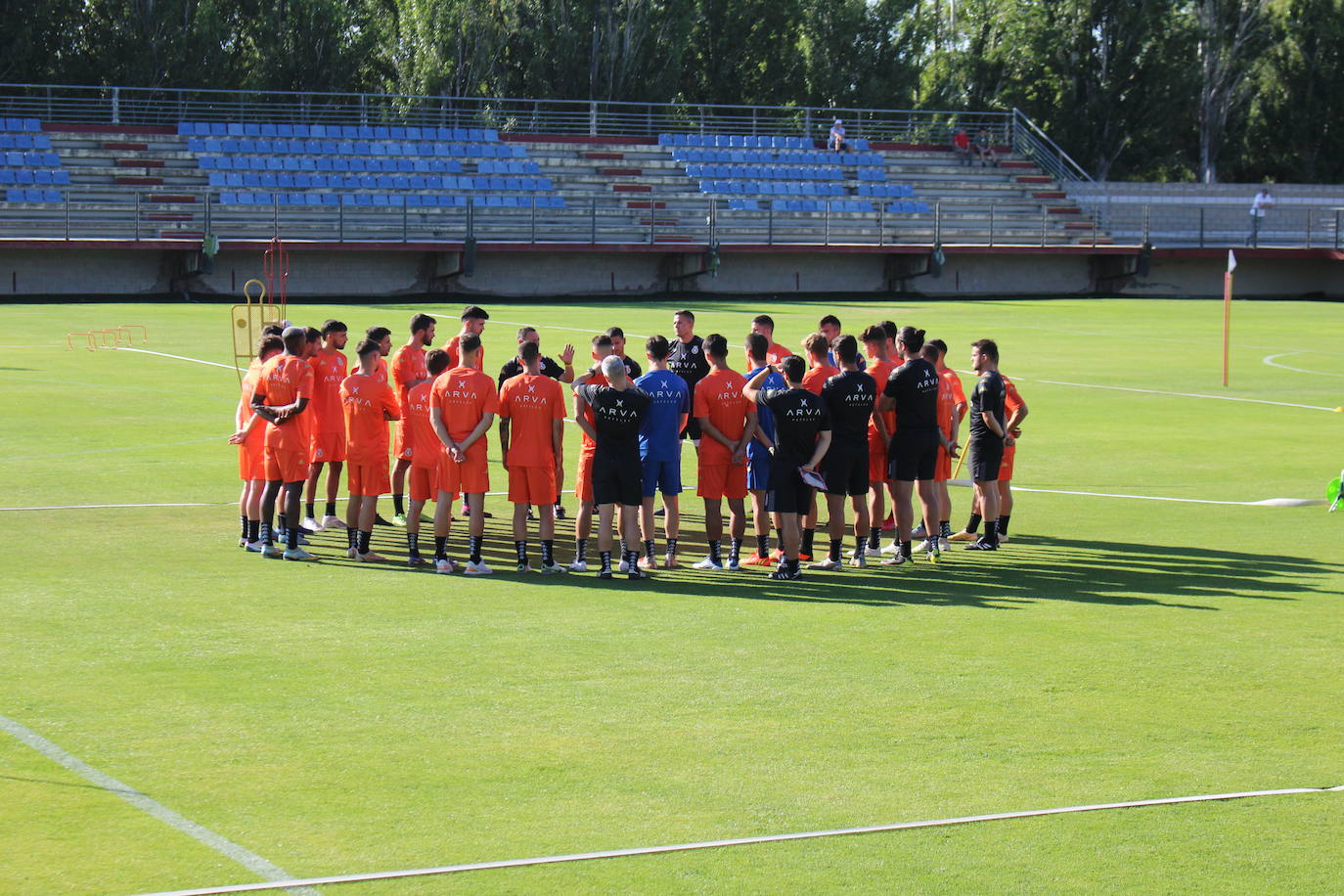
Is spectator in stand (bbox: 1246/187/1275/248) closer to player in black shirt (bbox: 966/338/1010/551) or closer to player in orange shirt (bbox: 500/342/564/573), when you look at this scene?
player in black shirt (bbox: 966/338/1010/551)

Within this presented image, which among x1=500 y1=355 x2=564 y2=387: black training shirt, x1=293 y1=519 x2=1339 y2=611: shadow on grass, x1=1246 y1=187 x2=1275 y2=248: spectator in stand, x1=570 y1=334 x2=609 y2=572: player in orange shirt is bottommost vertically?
x1=293 y1=519 x2=1339 y2=611: shadow on grass

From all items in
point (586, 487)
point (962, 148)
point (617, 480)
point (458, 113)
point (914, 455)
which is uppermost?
point (458, 113)

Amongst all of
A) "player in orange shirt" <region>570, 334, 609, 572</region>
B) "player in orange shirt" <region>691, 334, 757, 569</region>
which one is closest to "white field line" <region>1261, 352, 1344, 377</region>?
"player in orange shirt" <region>691, 334, 757, 569</region>

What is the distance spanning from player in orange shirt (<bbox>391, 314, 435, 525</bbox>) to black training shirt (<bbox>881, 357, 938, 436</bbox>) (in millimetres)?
4195

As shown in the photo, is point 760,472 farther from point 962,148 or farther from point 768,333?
point 962,148

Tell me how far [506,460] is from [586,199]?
138 ft

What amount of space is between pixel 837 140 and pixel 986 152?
18.4ft

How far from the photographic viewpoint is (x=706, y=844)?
6.94 m

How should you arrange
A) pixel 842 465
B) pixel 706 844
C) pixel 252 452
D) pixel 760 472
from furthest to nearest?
pixel 252 452
pixel 760 472
pixel 842 465
pixel 706 844

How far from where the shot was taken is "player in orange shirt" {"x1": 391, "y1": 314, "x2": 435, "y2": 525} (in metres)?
14.9

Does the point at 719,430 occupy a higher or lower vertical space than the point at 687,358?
lower

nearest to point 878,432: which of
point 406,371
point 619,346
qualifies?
point 619,346

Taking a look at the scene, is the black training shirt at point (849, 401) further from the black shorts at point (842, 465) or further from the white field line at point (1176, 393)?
the white field line at point (1176, 393)

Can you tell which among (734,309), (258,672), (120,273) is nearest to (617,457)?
(258,672)
